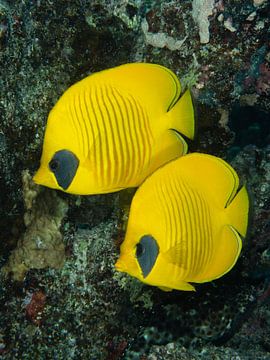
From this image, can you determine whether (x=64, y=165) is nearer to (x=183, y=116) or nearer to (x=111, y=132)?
(x=111, y=132)

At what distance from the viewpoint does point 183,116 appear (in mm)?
2146

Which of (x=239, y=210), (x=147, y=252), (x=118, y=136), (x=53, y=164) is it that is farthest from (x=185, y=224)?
(x=53, y=164)

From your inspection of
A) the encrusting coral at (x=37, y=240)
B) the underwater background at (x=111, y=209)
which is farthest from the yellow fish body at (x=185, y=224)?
the encrusting coral at (x=37, y=240)

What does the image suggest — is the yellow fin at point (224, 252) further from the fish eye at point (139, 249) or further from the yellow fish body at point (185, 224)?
the fish eye at point (139, 249)

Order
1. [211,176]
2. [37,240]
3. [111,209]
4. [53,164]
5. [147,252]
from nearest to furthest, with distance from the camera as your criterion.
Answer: [147,252]
[53,164]
[211,176]
[37,240]
[111,209]

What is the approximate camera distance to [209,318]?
2.96m

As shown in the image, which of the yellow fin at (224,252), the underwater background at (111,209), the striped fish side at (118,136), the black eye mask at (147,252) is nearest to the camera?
the black eye mask at (147,252)

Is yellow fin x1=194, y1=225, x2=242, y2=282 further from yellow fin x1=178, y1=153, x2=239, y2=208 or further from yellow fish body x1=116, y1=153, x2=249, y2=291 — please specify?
yellow fin x1=178, y1=153, x2=239, y2=208

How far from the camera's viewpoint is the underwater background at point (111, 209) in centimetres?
276

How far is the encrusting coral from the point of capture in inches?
111

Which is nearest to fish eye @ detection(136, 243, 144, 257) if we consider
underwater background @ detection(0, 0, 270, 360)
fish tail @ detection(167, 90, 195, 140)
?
fish tail @ detection(167, 90, 195, 140)

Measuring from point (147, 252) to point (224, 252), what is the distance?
45 cm

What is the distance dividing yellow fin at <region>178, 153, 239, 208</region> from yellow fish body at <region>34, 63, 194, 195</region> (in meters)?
0.15

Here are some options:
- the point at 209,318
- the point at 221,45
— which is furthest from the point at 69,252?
the point at 221,45
